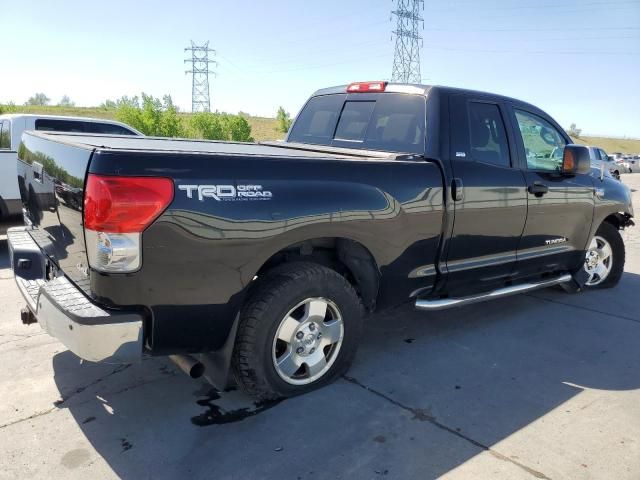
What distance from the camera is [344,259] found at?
3580 mm

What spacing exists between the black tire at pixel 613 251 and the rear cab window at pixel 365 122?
290cm

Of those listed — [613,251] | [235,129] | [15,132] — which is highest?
[235,129]

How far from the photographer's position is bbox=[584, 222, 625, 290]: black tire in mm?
5910

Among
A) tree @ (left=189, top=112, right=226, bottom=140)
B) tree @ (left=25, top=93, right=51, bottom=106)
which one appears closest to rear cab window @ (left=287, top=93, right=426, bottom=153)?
tree @ (left=189, top=112, right=226, bottom=140)

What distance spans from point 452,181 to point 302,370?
1674 millimetres

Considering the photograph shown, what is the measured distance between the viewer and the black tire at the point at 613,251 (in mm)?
5910

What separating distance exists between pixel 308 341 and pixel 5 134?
657 cm

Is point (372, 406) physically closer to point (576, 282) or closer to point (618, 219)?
point (576, 282)

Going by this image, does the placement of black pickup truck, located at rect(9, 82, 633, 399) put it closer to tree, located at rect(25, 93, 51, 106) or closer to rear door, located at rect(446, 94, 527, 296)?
rear door, located at rect(446, 94, 527, 296)

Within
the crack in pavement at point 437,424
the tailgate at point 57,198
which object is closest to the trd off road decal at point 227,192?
the tailgate at point 57,198

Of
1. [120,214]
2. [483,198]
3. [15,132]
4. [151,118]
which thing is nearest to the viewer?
[120,214]

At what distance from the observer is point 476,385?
3678 millimetres

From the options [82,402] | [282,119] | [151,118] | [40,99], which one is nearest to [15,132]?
[82,402]

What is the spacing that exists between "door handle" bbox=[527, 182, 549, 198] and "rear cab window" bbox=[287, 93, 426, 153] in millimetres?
1150
